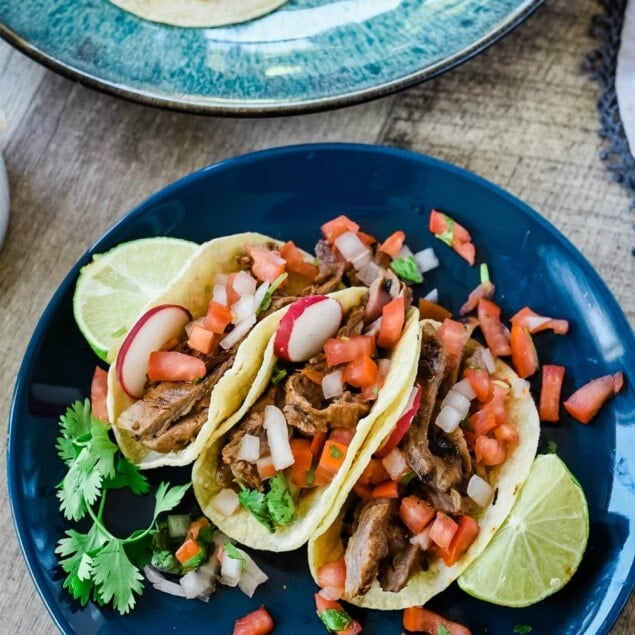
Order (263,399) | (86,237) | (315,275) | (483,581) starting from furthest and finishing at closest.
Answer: (86,237) < (315,275) < (263,399) < (483,581)

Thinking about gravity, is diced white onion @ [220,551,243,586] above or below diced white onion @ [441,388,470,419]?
below

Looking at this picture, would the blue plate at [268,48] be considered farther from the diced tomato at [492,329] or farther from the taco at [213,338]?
the diced tomato at [492,329]

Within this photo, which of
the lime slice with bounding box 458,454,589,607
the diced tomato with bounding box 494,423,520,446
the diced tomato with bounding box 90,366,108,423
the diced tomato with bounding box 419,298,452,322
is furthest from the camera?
the diced tomato with bounding box 419,298,452,322

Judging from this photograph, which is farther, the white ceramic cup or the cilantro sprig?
the white ceramic cup

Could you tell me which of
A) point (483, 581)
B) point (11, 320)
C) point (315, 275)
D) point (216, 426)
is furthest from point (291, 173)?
point (483, 581)

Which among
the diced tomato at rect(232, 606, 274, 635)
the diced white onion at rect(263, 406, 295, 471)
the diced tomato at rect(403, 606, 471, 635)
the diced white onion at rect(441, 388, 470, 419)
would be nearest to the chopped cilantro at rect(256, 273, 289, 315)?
the diced white onion at rect(263, 406, 295, 471)

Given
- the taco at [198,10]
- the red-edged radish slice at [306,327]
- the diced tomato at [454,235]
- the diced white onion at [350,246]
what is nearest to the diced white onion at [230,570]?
the red-edged radish slice at [306,327]

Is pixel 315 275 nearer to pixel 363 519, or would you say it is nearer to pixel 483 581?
pixel 363 519

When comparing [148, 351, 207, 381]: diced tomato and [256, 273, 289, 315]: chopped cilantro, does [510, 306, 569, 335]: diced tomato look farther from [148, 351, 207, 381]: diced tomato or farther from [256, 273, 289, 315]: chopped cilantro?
[148, 351, 207, 381]: diced tomato
